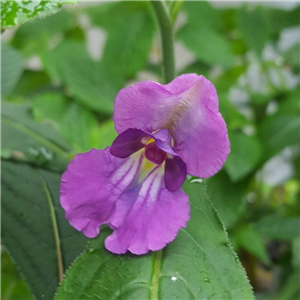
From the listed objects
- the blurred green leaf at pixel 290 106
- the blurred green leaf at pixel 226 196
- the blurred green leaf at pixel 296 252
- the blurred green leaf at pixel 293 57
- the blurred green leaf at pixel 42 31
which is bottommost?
the blurred green leaf at pixel 296 252

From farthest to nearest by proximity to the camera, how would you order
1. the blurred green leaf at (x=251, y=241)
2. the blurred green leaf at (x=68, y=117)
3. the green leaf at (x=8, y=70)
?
1. the blurred green leaf at (x=251, y=241)
2. the blurred green leaf at (x=68, y=117)
3. the green leaf at (x=8, y=70)

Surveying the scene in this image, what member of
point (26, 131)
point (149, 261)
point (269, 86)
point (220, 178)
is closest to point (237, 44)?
point (269, 86)

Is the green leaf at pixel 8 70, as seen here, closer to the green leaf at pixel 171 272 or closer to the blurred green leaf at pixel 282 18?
the green leaf at pixel 171 272

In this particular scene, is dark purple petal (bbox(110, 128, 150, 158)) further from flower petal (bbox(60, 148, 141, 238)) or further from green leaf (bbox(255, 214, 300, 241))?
green leaf (bbox(255, 214, 300, 241))

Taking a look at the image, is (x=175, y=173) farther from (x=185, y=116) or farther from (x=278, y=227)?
(x=278, y=227)

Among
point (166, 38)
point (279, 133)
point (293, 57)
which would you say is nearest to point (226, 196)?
point (279, 133)

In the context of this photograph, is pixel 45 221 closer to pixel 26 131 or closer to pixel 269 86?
pixel 26 131

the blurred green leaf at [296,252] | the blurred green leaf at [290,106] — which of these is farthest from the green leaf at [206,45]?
the blurred green leaf at [296,252]

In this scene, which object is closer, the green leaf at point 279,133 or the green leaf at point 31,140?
the green leaf at point 31,140
